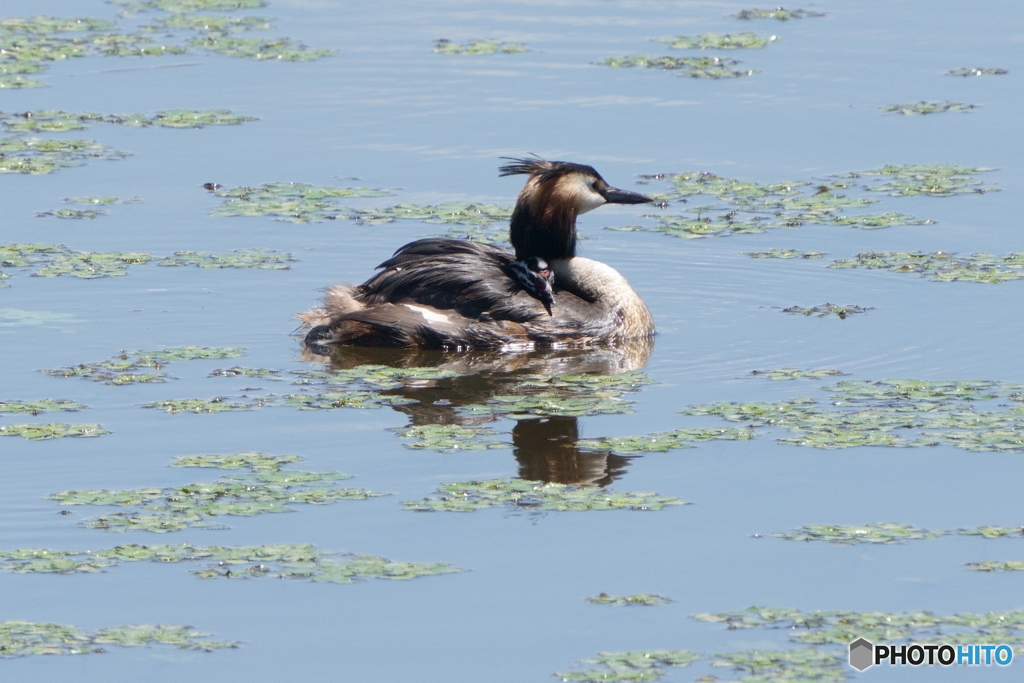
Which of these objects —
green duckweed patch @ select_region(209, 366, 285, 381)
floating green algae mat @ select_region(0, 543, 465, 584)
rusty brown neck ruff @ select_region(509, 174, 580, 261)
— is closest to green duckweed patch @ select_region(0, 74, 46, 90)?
rusty brown neck ruff @ select_region(509, 174, 580, 261)

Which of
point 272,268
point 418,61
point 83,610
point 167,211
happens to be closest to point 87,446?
point 83,610

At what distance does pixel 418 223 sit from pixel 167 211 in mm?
1941

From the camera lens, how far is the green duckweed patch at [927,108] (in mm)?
17094

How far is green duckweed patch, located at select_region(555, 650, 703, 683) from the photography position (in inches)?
265

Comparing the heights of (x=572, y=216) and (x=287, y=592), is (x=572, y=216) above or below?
above

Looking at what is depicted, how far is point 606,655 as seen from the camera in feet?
22.8

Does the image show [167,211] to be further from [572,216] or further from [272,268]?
[572,216]

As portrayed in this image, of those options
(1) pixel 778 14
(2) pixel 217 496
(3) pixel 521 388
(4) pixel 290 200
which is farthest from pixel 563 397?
(1) pixel 778 14

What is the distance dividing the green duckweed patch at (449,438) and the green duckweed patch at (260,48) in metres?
10.1

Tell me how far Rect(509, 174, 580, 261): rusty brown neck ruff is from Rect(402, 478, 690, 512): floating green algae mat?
11.9ft

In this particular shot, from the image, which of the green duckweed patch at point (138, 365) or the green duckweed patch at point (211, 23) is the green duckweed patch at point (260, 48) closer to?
the green duckweed patch at point (211, 23)

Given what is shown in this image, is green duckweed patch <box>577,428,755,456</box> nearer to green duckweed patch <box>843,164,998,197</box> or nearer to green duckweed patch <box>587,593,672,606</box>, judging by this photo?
green duckweed patch <box>587,593,672,606</box>

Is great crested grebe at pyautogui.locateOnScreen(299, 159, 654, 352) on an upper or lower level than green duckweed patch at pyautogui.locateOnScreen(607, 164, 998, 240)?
lower

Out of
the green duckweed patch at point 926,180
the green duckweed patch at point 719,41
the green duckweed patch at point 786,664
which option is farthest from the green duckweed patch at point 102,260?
the green duckweed patch at point 719,41
